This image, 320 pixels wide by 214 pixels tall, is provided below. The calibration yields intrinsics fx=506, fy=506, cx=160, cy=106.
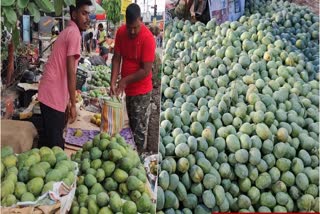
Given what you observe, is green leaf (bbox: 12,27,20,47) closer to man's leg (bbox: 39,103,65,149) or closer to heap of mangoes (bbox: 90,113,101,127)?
man's leg (bbox: 39,103,65,149)

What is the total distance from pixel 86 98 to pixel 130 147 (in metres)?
0.34

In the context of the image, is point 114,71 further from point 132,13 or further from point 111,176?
point 111,176

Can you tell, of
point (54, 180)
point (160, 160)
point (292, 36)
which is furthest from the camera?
point (292, 36)

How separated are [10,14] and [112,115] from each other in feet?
2.27

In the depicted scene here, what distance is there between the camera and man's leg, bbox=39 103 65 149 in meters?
2.47

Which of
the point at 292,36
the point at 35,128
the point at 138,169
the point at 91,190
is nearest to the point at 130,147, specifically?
the point at 138,169

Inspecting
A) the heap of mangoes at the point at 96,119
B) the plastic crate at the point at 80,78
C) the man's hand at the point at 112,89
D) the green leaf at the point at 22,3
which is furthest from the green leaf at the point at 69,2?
the heap of mangoes at the point at 96,119

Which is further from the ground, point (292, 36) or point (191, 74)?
point (292, 36)

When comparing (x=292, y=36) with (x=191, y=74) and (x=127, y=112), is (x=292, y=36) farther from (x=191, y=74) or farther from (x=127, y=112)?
(x=127, y=112)

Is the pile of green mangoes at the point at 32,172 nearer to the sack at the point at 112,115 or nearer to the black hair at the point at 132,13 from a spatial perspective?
the sack at the point at 112,115

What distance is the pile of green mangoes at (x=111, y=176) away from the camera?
99.0 inches

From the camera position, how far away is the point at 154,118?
8.65 ft

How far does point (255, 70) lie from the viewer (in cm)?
335

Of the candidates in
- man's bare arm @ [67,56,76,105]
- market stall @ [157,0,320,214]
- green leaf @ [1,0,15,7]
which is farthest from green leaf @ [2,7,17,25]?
market stall @ [157,0,320,214]
